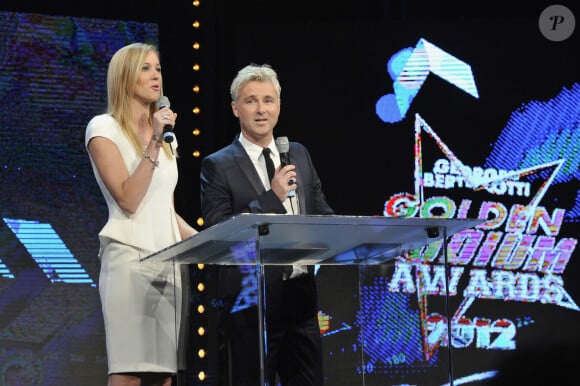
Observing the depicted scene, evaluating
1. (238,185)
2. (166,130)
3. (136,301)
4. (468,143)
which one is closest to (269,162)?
(238,185)

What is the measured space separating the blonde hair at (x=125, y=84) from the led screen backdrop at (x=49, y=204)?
159 centimetres

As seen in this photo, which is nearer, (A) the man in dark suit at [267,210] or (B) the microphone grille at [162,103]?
(A) the man in dark suit at [267,210]

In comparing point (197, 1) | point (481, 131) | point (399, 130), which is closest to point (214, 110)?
point (197, 1)

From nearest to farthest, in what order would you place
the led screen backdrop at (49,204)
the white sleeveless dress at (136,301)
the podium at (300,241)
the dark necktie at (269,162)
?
the podium at (300,241) → the white sleeveless dress at (136,301) → the dark necktie at (269,162) → the led screen backdrop at (49,204)

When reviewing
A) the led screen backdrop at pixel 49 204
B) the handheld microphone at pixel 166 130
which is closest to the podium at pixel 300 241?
the handheld microphone at pixel 166 130

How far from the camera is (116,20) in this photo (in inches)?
174

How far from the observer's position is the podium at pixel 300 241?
2.03 metres

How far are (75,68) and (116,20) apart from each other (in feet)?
1.09

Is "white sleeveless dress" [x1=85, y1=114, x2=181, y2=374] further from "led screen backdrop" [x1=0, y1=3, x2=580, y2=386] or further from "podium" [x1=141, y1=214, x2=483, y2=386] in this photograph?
"led screen backdrop" [x1=0, y1=3, x2=580, y2=386]

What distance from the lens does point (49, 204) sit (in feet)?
13.9

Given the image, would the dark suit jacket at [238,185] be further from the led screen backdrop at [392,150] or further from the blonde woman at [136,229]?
the led screen backdrop at [392,150]

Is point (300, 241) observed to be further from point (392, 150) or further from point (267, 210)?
point (392, 150)

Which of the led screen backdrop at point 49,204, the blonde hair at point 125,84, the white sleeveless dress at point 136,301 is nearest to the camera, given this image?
the white sleeveless dress at point 136,301

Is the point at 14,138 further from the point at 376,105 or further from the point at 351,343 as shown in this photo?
the point at 351,343
